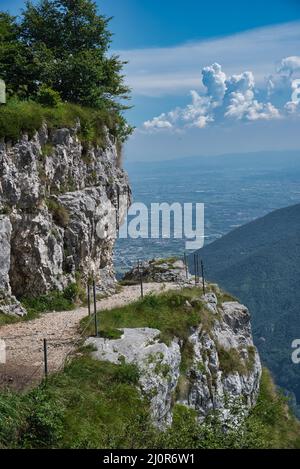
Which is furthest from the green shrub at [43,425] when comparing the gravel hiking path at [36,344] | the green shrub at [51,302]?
the green shrub at [51,302]

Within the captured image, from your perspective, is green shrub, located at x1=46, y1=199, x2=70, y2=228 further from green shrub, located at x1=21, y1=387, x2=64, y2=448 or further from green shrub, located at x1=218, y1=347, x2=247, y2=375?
green shrub, located at x1=21, y1=387, x2=64, y2=448

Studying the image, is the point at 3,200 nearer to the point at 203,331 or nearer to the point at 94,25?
the point at 203,331

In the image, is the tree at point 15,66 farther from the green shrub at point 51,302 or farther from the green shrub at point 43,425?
the green shrub at point 43,425

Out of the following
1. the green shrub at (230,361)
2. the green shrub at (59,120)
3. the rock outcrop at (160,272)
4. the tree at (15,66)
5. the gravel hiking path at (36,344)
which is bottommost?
the green shrub at (230,361)

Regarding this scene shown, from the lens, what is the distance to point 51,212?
25.0 m

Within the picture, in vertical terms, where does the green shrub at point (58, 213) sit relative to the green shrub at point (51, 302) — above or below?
above

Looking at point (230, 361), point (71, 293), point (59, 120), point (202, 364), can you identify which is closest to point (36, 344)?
point (71, 293)

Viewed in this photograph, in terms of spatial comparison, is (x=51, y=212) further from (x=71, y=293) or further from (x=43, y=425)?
(x=43, y=425)

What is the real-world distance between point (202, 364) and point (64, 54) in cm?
1954

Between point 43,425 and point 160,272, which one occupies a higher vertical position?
point 43,425

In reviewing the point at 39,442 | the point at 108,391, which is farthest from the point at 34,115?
the point at 39,442

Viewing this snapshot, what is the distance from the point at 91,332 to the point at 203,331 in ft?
19.4

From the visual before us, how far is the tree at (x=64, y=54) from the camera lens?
27.8 metres

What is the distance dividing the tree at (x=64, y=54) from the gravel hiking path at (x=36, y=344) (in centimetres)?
1262
